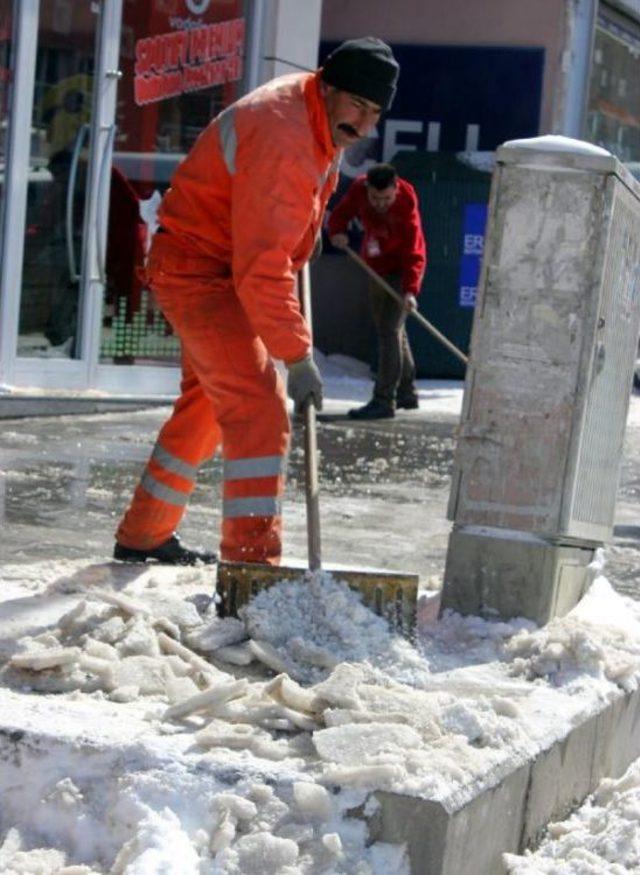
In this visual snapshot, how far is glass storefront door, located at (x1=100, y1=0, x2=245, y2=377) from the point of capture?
1191 cm

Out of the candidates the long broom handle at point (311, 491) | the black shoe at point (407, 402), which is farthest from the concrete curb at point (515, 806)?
the black shoe at point (407, 402)

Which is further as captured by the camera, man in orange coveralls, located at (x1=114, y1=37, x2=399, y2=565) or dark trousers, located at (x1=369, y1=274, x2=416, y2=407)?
dark trousers, located at (x1=369, y1=274, x2=416, y2=407)

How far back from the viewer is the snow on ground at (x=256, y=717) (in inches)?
137

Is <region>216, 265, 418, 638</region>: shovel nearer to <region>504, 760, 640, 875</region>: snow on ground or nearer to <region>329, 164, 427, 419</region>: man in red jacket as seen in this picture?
<region>504, 760, 640, 875</region>: snow on ground

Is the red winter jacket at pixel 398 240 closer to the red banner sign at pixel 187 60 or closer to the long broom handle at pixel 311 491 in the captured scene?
the red banner sign at pixel 187 60

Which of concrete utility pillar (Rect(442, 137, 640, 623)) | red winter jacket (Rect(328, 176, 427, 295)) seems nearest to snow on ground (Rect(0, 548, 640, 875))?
concrete utility pillar (Rect(442, 137, 640, 623))

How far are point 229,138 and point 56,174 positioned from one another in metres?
6.43

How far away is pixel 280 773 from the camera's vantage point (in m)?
3.56

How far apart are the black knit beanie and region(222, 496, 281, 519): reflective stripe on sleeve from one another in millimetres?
1153

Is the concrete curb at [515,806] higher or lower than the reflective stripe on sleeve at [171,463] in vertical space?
lower

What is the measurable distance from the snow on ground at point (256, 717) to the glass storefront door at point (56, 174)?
6664 millimetres

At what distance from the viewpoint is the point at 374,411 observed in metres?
12.3

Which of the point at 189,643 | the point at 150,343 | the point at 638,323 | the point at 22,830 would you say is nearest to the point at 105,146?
the point at 150,343

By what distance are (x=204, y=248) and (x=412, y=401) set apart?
306 inches
